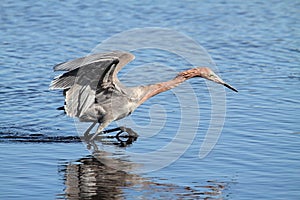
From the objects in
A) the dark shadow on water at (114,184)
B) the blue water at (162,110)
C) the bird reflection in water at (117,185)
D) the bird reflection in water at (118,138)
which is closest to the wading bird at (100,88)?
the bird reflection in water at (118,138)

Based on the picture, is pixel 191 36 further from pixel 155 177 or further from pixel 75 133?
pixel 155 177

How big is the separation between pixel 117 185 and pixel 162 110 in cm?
371

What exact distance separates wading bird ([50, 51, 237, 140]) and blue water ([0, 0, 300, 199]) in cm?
52

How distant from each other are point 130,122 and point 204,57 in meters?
4.77

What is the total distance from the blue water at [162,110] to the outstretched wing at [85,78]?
0.70 metres

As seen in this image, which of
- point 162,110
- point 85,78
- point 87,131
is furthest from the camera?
point 162,110

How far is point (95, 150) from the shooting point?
1061cm

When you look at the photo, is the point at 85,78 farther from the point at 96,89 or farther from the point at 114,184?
the point at 114,184

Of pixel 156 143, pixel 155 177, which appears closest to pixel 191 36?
pixel 156 143

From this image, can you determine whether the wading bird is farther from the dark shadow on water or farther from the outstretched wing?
the dark shadow on water

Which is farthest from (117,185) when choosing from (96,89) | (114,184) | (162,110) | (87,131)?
(162,110)

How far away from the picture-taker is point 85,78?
10.0 metres

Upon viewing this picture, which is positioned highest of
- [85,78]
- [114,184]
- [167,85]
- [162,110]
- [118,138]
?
[85,78]

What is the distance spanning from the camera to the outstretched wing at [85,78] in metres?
9.47
